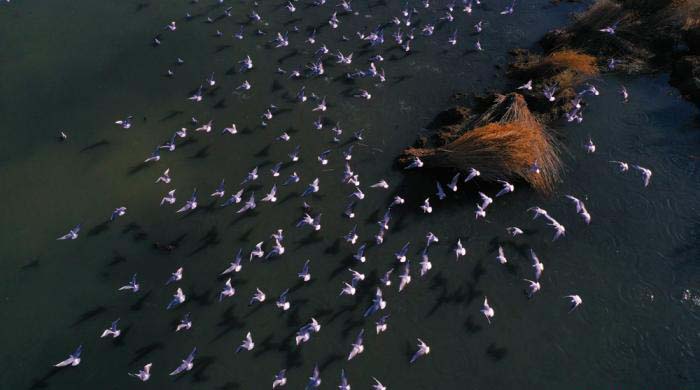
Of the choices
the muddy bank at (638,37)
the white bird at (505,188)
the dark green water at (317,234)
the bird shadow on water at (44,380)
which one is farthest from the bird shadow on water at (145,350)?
the muddy bank at (638,37)

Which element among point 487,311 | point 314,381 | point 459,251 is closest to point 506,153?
point 459,251

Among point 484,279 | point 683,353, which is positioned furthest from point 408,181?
point 683,353

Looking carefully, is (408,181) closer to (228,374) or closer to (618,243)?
(618,243)

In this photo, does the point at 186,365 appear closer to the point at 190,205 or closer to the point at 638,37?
the point at 190,205

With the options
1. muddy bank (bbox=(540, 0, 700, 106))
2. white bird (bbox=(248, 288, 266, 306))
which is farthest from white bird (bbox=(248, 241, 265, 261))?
muddy bank (bbox=(540, 0, 700, 106))

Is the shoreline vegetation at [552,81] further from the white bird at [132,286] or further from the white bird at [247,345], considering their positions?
the white bird at [132,286]

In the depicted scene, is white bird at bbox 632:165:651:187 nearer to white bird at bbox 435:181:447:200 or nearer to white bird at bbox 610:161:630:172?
white bird at bbox 610:161:630:172
